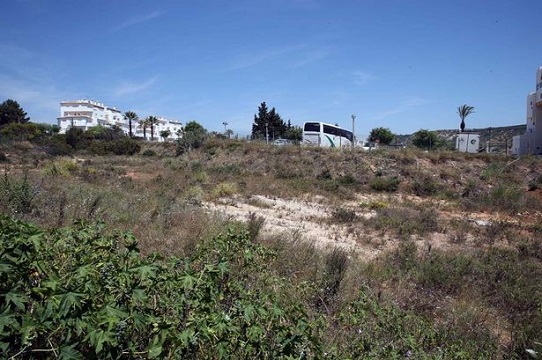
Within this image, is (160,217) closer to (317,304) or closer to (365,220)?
(317,304)

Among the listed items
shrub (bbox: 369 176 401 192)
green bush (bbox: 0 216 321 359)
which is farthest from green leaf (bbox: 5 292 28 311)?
shrub (bbox: 369 176 401 192)

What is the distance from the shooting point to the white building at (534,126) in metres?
35.8

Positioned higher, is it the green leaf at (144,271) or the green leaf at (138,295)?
the green leaf at (144,271)

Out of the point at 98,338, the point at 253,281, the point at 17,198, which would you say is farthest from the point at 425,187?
the point at 98,338

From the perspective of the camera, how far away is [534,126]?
36.7 meters

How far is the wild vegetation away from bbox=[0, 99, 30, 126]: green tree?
8136 centimetres

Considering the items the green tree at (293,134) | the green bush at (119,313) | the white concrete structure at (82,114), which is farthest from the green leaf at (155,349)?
the white concrete structure at (82,114)

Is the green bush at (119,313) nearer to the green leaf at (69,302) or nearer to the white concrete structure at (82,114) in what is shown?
the green leaf at (69,302)

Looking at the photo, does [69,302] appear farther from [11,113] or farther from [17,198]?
[11,113]

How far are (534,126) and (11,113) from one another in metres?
93.9

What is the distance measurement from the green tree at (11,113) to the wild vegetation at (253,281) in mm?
81364

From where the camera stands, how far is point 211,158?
109ft

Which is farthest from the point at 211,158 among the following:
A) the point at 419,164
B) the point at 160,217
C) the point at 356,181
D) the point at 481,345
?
the point at 481,345

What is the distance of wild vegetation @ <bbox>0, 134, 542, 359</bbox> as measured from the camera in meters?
1.84
